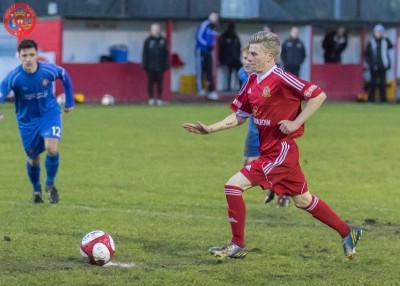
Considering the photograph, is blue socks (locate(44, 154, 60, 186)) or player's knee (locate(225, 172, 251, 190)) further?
blue socks (locate(44, 154, 60, 186))

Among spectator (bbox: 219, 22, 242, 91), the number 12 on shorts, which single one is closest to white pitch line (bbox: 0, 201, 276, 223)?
the number 12 on shorts

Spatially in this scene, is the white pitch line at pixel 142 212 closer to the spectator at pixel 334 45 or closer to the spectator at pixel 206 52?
the spectator at pixel 206 52

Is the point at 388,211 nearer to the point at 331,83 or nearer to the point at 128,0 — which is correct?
the point at 128,0

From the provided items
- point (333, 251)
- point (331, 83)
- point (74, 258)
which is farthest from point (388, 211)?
point (331, 83)

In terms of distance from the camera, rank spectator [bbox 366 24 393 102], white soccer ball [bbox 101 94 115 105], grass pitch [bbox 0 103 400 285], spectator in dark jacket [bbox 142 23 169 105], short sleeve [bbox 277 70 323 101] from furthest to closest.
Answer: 1. spectator [bbox 366 24 393 102]
2. white soccer ball [bbox 101 94 115 105]
3. spectator in dark jacket [bbox 142 23 169 105]
4. short sleeve [bbox 277 70 323 101]
5. grass pitch [bbox 0 103 400 285]

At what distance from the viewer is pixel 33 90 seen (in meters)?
12.2

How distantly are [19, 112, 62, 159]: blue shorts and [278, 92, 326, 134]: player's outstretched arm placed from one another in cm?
442

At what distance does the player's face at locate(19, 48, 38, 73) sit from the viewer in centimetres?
1210

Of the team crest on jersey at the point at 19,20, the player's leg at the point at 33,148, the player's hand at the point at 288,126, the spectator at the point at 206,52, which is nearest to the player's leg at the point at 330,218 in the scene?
the player's hand at the point at 288,126

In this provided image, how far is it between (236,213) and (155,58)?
22.1 meters

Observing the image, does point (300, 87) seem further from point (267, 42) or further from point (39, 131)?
point (39, 131)

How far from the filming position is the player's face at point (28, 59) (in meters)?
12.1

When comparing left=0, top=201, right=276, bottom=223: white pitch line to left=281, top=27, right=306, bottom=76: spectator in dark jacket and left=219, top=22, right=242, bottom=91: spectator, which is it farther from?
left=219, top=22, right=242, bottom=91: spectator

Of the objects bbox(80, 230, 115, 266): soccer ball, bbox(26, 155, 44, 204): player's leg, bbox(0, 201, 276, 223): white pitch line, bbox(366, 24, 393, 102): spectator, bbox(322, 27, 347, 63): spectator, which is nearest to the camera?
bbox(80, 230, 115, 266): soccer ball
